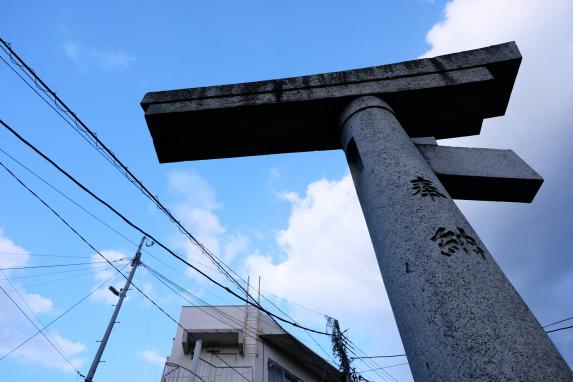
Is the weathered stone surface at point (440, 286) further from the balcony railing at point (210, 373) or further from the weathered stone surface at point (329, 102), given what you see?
the balcony railing at point (210, 373)

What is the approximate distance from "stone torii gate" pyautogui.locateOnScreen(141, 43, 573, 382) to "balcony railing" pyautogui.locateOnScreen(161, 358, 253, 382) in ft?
36.2

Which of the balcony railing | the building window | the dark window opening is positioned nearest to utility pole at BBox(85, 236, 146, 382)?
the balcony railing

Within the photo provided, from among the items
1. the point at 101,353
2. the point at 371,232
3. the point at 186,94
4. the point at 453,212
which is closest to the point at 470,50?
the point at 453,212

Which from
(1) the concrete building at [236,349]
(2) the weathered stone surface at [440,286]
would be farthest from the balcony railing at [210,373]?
(2) the weathered stone surface at [440,286]

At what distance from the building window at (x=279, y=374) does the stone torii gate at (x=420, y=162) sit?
12.6 m

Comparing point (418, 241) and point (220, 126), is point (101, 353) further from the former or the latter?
point (418, 241)

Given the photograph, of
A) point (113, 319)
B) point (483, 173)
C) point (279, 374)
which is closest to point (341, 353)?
point (279, 374)

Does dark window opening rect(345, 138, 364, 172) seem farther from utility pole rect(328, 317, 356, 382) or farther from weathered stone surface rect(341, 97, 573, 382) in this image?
utility pole rect(328, 317, 356, 382)

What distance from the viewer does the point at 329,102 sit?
11.7ft

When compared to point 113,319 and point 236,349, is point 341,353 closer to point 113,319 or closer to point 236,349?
point 236,349

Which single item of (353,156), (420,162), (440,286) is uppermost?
(353,156)

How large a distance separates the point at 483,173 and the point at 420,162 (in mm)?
Answer: 801

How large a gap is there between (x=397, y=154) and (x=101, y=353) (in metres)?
13.3

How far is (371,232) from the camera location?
2723 mm
